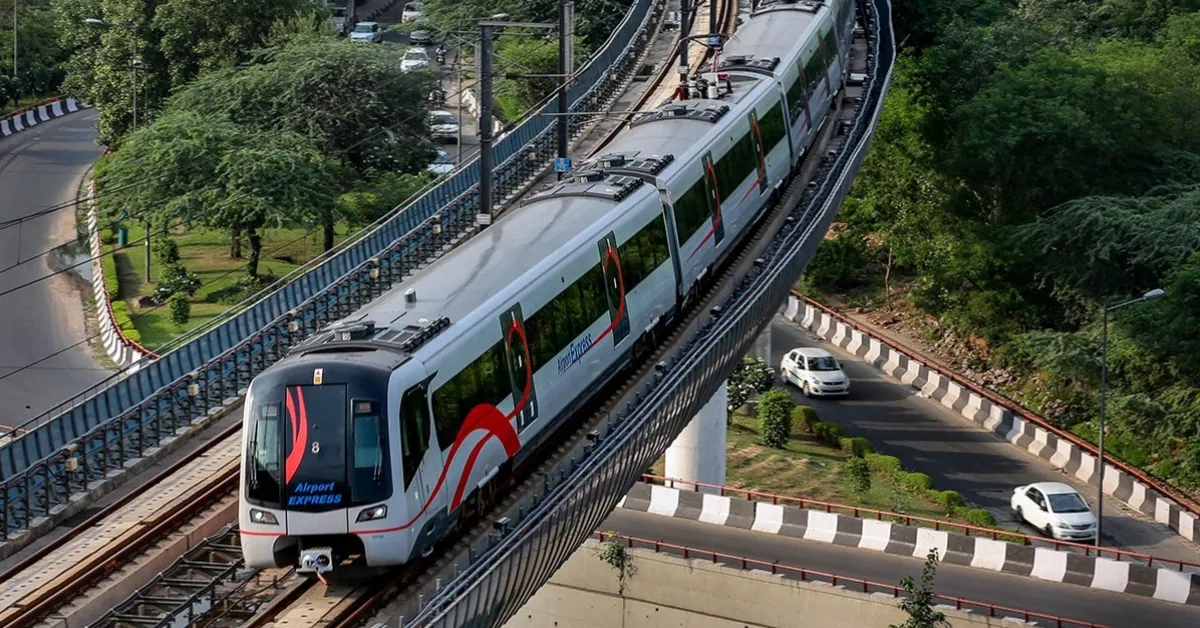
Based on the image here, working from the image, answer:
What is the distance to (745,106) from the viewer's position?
37.5 meters

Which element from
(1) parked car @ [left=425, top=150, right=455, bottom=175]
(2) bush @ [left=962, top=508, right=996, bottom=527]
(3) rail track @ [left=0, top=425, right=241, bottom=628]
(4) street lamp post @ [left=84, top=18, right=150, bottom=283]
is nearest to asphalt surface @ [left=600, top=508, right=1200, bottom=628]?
(2) bush @ [left=962, top=508, right=996, bottom=527]

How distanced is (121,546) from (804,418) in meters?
26.5

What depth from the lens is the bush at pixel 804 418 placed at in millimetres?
48625

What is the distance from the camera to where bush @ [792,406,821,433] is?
48625 mm

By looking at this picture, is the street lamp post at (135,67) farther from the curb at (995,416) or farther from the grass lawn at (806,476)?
the curb at (995,416)

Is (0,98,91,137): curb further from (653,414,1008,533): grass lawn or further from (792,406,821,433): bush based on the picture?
(653,414,1008,533): grass lawn

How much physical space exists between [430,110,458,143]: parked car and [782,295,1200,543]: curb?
1412 cm

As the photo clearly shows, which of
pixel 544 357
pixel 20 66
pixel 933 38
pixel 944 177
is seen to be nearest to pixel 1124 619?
pixel 544 357

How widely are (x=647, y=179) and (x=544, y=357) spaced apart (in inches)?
266

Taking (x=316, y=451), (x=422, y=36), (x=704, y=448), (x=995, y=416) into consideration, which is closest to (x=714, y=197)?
(x=704, y=448)

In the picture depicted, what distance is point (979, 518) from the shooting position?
41750 millimetres

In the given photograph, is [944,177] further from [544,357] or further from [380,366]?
[380,366]

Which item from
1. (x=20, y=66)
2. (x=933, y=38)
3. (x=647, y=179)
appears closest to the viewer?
(x=647, y=179)

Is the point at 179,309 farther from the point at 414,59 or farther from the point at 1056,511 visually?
the point at 1056,511
